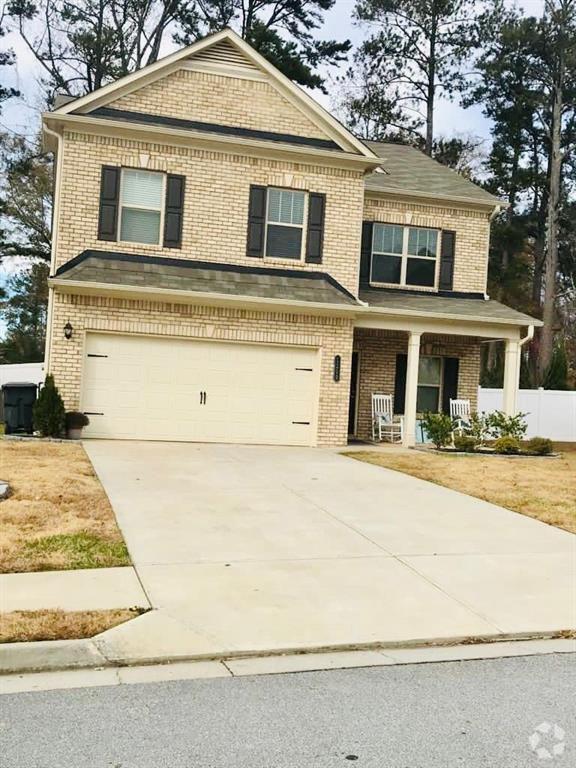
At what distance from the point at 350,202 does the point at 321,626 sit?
42.6 ft

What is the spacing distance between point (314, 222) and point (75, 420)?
21.3ft

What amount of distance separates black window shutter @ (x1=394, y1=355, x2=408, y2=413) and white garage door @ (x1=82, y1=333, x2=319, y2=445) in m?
3.45

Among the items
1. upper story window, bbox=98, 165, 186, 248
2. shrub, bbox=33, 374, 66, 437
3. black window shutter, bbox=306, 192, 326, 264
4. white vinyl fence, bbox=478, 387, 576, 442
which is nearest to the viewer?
shrub, bbox=33, 374, 66, 437

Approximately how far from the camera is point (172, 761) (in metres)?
3.55

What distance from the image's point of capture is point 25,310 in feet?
126

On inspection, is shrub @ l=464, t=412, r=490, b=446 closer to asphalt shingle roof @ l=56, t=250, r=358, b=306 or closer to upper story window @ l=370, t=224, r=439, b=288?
asphalt shingle roof @ l=56, t=250, r=358, b=306

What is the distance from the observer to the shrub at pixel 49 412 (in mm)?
14617

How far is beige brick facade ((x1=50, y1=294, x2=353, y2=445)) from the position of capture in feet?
49.9

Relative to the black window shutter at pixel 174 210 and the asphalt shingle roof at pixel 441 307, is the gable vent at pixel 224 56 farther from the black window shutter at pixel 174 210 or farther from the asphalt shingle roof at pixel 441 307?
the asphalt shingle roof at pixel 441 307

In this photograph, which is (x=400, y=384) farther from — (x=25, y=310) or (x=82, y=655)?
(x=25, y=310)

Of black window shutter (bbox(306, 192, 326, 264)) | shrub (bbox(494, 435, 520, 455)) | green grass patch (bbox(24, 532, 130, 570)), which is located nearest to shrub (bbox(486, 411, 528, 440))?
shrub (bbox(494, 435, 520, 455))

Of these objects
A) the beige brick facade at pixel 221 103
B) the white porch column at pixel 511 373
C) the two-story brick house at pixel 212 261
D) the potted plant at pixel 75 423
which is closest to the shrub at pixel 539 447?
the white porch column at pixel 511 373

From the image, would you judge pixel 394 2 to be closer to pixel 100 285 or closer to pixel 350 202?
pixel 350 202

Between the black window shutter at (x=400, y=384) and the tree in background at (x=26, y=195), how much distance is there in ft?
60.6
